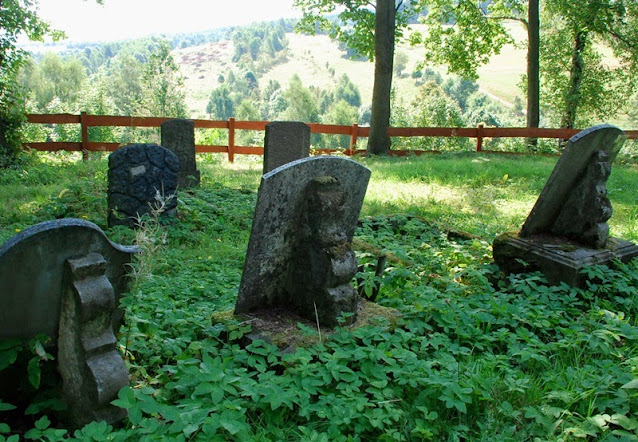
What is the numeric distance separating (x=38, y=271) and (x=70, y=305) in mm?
213

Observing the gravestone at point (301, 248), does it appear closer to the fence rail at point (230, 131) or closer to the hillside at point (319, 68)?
the fence rail at point (230, 131)

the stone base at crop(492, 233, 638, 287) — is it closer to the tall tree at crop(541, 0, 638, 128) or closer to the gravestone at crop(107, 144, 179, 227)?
the gravestone at crop(107, 144, 179, 227)

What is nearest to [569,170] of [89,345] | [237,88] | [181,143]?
[89,345]

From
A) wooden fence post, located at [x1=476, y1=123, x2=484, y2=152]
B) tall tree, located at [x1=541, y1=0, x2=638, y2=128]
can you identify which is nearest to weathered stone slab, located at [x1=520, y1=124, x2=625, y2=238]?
wooden fence post, located at [x1=476, y1=123, x2=484, y2=152]

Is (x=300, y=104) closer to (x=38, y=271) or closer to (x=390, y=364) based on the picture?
(x=390, y=364)

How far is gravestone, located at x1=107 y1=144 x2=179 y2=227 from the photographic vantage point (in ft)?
21.7

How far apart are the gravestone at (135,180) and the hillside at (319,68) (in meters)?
90.0

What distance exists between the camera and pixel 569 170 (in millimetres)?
4953

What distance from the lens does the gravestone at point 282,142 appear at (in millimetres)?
9594

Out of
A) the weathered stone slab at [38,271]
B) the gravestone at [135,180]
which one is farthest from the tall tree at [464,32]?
the weathered stone slab at [38,271]

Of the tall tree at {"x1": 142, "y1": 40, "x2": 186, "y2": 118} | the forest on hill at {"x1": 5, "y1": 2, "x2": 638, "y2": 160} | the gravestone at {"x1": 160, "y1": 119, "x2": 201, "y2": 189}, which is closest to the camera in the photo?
the gravestone at {"x1": 160, "y1": 119, "x2": 201, "y2": 189}

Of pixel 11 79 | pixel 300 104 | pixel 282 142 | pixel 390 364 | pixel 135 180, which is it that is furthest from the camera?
pixel 300 104

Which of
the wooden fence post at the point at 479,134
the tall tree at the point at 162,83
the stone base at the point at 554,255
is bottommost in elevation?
the stone base at the point at 554,255

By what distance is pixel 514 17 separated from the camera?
19.1 meters
